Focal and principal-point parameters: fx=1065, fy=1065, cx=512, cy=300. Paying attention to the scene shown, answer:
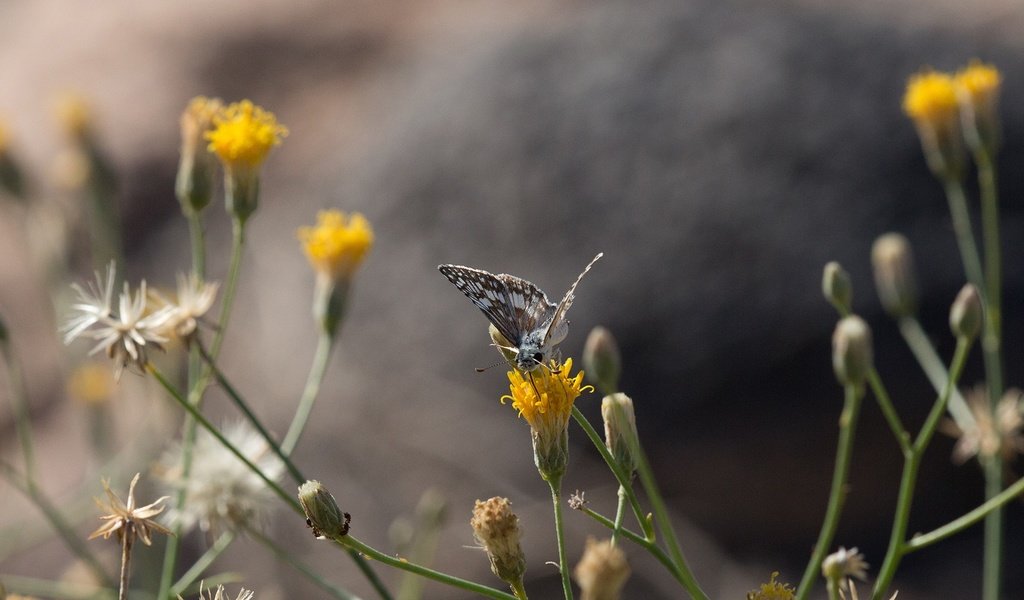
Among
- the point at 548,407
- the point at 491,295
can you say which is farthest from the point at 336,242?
the point at 548,407

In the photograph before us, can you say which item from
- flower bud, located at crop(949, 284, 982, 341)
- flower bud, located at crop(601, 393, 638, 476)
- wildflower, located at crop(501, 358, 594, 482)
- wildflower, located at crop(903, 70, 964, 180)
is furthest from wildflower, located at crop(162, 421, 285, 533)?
wildflower, located at crop(903, 70, 964, 180)

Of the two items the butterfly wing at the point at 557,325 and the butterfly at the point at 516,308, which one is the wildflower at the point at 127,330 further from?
the butterfly wing at the point at 557,325

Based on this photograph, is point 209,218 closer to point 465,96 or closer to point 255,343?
point 255,343

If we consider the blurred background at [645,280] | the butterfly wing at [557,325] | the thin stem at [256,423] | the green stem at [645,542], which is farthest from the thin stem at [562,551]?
the blurred background at [645,280]

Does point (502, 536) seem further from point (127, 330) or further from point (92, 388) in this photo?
point (92, 388)

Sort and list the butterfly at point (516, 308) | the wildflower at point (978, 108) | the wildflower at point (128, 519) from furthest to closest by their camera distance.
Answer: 1. the wildflower at point (978, 108)
2. the butterfly at point (516, 308)
3. the wildflower at point (128, 519)
